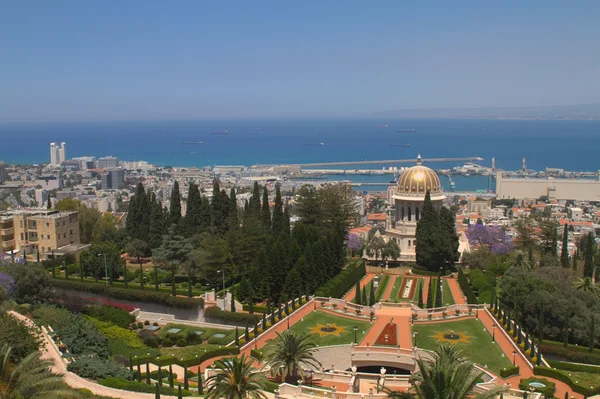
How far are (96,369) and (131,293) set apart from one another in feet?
54.5

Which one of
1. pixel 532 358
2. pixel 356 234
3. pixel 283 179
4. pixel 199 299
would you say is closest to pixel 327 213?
pixel 356 234

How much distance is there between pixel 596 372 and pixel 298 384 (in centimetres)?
1474

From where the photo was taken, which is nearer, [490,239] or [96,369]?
[96,369]

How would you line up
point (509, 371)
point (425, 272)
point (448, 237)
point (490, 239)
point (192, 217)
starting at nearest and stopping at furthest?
point (509, 371) < point (448, 237) < point (425, 272) < point (192, 217) < point (490, 239)

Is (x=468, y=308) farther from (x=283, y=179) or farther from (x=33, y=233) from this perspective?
(x=283, y=179)

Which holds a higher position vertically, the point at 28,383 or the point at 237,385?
the point at 28,383

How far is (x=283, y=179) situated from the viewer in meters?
184

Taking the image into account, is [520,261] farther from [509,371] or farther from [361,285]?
[509,371]

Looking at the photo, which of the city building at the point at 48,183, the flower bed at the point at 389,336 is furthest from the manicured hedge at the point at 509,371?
the city building at the point at 48,183

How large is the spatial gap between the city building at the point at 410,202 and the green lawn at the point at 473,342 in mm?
19236

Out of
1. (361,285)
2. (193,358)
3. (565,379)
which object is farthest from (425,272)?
(193,358)

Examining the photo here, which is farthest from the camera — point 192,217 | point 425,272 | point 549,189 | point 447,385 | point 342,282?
point 549,189

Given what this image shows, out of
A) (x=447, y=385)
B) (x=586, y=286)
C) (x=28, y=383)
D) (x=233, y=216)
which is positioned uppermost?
(x=233, y=216)

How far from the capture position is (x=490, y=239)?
56.5m
